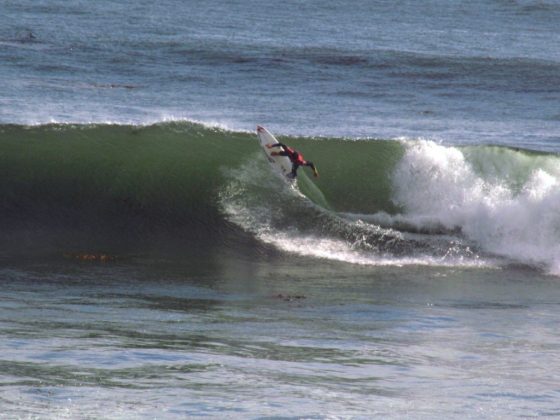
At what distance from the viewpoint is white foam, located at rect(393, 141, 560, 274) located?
1431cm

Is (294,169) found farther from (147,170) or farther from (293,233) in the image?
(147,170)

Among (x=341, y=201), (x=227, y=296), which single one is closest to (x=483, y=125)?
(x=341, y=201)

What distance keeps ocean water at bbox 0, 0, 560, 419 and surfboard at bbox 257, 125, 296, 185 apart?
23 centimetres

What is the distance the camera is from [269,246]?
45.5 ft

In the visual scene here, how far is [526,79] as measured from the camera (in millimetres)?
32469

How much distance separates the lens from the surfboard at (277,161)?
1495 centimetres

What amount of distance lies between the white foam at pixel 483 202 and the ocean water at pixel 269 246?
0.11 feet

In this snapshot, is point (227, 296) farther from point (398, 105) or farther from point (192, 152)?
point (398, 105)

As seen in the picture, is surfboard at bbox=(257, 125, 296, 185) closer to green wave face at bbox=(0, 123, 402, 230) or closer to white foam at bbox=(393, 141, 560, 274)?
green wave face at bbox=(0, 123, 402, 230)

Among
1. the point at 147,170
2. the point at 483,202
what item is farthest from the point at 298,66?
the point at 483,202

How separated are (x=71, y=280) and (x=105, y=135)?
16.7ft

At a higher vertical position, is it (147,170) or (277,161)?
(277,161)

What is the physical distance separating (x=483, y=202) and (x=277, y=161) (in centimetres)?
267

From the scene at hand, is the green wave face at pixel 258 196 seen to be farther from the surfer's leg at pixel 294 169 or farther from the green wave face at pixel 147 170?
the surfer's leg at pixel 294 169
